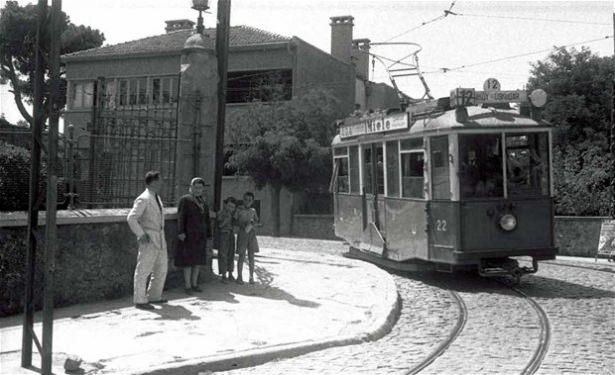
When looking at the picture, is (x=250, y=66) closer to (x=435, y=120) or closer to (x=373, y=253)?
(x=373, y=253)

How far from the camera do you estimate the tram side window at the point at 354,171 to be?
14398mm

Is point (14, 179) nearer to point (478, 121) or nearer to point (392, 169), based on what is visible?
point (392, 169)

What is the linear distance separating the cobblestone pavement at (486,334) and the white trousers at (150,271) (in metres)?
2.72

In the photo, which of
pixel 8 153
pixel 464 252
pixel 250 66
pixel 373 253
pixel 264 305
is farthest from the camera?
pixel 250 66

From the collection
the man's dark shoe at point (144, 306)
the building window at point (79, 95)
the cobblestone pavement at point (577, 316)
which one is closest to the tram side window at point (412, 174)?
the cobblestone pavement at point (577, 316)

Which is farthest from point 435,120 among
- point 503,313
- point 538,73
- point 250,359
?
point 538,73

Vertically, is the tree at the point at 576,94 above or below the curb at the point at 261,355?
above

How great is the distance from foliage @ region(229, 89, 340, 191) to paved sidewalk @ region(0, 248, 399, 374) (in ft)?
49.1

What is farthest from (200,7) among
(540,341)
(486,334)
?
(540,341)

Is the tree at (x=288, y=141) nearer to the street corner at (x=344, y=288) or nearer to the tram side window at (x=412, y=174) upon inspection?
the street corner at (x=344, y=288)

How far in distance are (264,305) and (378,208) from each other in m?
4.75

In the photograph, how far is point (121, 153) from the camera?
397 inches

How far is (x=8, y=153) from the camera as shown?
977cm

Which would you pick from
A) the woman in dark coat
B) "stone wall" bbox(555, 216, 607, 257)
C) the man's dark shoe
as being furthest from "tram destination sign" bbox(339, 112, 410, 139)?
"stone wall" bbox(555, 216, 607, 257)
